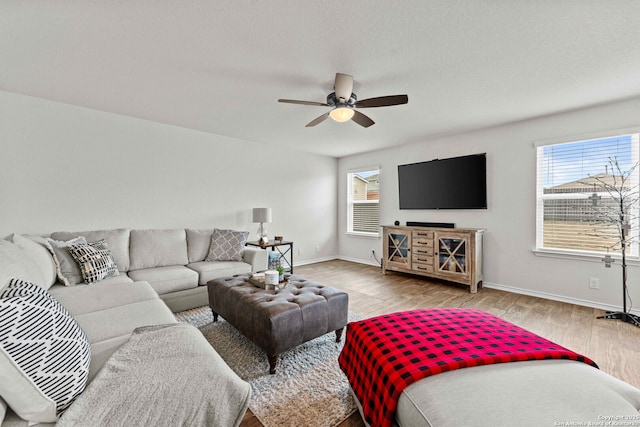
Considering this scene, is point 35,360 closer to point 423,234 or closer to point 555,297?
point 423,234

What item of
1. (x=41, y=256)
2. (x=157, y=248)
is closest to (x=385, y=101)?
(x=157, y=248)

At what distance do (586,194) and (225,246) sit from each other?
458 cm

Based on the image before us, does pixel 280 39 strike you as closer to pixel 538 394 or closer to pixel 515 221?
pixel 538 394

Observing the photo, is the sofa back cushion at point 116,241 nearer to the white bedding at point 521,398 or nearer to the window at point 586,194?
the white bedding at point 521,398

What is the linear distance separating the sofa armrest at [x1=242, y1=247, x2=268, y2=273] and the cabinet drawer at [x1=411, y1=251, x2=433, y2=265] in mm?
2421

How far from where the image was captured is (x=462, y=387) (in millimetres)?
1028

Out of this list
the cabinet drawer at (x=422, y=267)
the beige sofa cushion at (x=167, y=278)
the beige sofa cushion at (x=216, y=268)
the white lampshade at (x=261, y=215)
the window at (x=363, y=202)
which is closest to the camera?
the beige sofa cushion at (x=167, y=278)

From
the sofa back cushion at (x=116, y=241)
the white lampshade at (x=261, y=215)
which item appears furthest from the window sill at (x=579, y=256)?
the sofa back cushion at (x=116, y=241)

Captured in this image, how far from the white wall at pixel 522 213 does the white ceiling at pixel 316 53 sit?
0.30 metres

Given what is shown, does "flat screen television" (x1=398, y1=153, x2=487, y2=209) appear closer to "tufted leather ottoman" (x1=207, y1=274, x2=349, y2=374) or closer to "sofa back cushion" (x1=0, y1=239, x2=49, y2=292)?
"tufted leather ottoman" (x1=207, y1=274, x2=349, y2=374)

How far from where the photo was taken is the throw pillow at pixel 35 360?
0.82m

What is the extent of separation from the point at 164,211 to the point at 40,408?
3369 mm

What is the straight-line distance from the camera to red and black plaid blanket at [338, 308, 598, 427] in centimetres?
115

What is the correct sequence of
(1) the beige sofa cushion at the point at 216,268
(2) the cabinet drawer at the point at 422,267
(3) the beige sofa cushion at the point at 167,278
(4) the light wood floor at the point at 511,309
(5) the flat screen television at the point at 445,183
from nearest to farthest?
(4) the light wood floor at the point at 511,309, (3) the beige sofa cushion at the point at 167,278, (1) the beige sofa cushion at the point at 216,268, (5) the flat screen television at the point at 445,183, (2) the cabinet drawer at the point at 422,267
